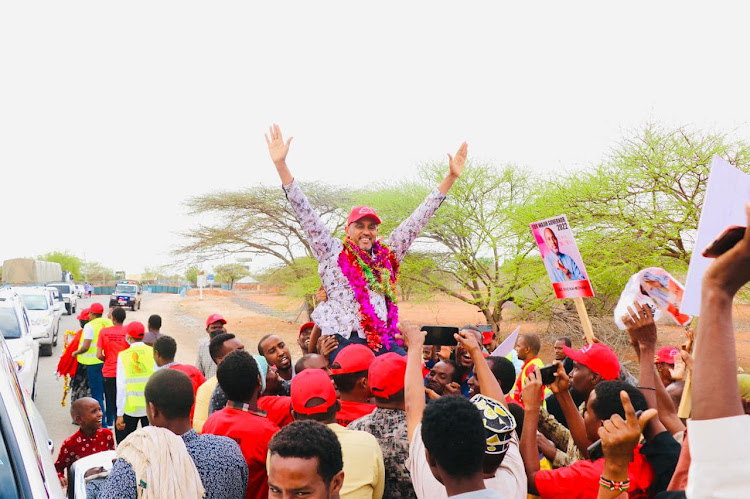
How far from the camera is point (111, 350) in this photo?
7.86 meters

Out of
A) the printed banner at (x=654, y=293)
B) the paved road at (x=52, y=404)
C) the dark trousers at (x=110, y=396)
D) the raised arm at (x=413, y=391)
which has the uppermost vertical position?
the printed banner at (x=654, y=293)

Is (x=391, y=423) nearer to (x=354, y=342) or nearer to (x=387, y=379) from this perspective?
(x=387, y=379)

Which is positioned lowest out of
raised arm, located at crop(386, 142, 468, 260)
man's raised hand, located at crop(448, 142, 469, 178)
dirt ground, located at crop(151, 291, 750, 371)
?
dirt ground, located at crop(151, 291, 750, 371)

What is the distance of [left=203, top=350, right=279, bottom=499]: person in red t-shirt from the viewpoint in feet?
10.5

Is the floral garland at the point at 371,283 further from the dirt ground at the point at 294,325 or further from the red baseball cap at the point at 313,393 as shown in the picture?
the dirt ground at the point at 294,325

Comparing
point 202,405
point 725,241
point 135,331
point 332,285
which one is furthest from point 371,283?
point 725,241

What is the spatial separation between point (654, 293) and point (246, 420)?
2503mm

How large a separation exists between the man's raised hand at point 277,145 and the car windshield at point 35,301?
16421 mm

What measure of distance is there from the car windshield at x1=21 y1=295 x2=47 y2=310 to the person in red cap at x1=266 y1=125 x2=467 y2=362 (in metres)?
16.2

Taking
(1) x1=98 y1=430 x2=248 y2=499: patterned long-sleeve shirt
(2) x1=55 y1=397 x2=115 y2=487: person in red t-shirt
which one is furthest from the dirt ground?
(1) x1=98 y1=430 x2=248 y2=499: patterned long-sleeve shirt

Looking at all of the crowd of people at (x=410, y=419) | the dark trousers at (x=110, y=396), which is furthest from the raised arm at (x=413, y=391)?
the dark trousers at (x=110, y=396)

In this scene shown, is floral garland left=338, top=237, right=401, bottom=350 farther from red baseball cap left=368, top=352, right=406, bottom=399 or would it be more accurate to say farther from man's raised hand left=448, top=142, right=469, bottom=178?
red baseball cap left=368, top=352, right=406, bottom=399

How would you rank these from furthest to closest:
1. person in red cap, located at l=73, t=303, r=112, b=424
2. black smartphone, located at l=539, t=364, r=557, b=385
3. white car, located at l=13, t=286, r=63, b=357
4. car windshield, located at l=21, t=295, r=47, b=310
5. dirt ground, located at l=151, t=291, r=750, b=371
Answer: dirt ground, located at l=151, t=291, r=750, b=371 → car windshield, located at l=21, t=295, r=47, b=310 → white car, located at l=13, t=286, r=63, b=357 → person in red cap, located at l=73, t=303, r=112, b=424 → black smartphone, located at l=539, t=364, r=557, b=385

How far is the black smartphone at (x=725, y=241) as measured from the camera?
1.17m
